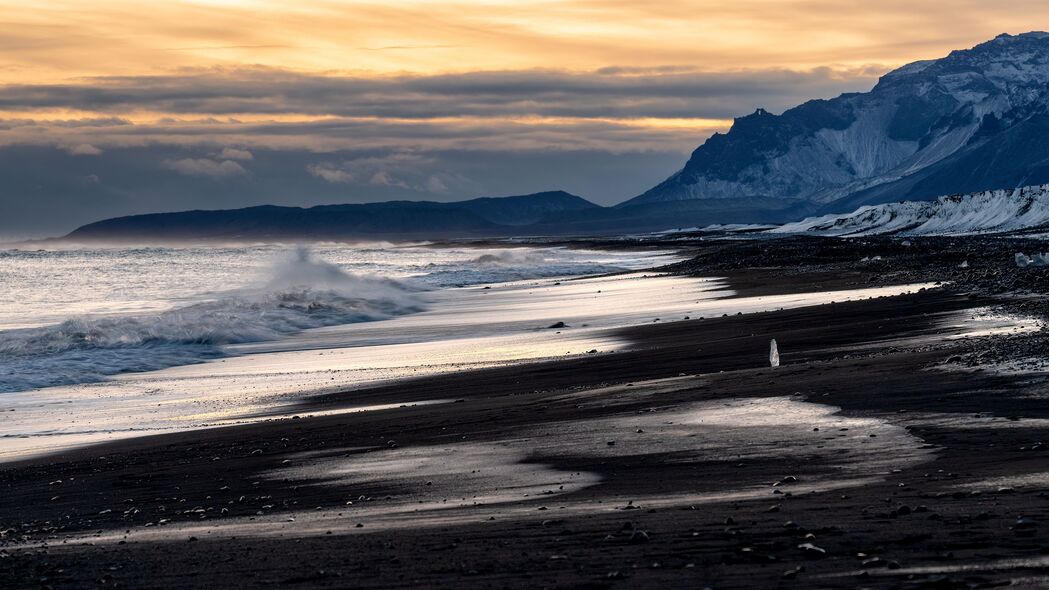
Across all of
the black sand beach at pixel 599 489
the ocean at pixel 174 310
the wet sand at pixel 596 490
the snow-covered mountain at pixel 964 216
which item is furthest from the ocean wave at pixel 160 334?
the snow-covered mountain at pixel 964 216

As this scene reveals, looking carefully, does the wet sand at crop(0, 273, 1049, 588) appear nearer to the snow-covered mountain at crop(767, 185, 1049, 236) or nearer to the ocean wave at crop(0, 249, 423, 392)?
the ocean wave at crop(0, 249, 423, 392)

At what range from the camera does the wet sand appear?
23.5 feet

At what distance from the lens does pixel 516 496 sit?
9.72 metres

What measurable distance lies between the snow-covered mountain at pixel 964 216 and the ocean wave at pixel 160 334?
70.5 metres

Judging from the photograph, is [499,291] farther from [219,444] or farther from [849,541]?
[849,541]

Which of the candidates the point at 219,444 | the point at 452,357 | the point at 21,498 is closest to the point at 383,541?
the point at 21,498

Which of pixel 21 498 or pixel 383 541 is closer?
pixel 383 541

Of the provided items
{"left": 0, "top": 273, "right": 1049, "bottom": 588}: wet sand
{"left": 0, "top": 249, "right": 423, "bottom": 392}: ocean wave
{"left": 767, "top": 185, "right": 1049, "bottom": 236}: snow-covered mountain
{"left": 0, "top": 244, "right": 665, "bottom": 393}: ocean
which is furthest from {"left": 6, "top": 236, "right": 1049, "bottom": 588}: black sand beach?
{"left": 767, "top": 185, "right": 1049, "bottom": 236}: snow-covered mountain

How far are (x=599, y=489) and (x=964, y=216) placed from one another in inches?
4929

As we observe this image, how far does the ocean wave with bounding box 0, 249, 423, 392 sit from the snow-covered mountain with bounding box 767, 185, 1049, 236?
231ft

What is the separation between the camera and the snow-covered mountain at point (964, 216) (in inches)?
4466

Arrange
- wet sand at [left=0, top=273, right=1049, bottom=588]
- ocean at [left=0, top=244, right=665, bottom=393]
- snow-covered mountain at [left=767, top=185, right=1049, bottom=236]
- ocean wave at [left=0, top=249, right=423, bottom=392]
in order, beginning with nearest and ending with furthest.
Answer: wet sand at [left=0, top=273, right=1049, bottom=588] < ocean wave at [left=0, top=249, right=423, bottom=392] < ocean at [left=0, top=244, right=665, bottom=393] < snow-covered mountain at [left=767, top=185, right=1049, bottom=236]

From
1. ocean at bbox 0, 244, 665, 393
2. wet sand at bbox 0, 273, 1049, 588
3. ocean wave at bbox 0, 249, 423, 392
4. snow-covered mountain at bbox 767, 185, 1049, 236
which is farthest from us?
snow-covered mountain at bbox 767, 185, 1049, 236

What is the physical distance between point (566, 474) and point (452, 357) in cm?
1353
